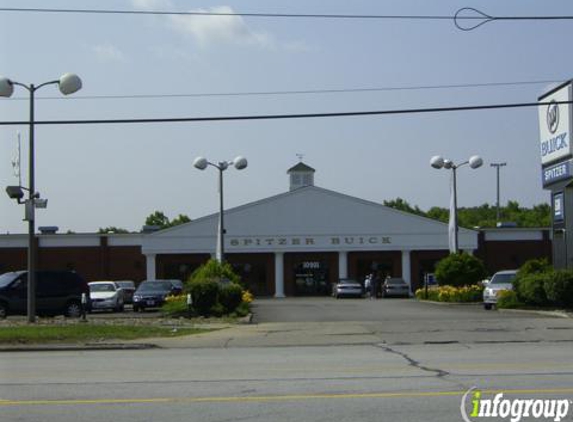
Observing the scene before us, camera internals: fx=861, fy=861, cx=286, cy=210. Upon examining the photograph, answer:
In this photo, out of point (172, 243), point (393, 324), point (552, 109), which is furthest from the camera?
point (172, 243)

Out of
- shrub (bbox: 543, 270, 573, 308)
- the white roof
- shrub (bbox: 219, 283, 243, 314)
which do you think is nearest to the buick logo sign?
shrub (bbox: 543, 270, 573, 308)

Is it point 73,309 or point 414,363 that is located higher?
point 73,309

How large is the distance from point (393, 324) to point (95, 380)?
13.1 meters

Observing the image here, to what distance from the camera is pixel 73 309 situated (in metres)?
31.1

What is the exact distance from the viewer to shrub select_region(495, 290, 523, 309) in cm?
3247

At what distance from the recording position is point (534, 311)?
97.9ft

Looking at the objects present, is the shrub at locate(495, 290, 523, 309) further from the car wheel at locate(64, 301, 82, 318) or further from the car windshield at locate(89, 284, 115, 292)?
the car windshield at locate(89, 284, 115, 292)

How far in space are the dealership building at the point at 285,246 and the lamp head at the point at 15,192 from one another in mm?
36566

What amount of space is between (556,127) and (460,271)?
36.2ft

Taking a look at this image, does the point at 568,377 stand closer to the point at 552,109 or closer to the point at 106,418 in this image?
the point at 106,418

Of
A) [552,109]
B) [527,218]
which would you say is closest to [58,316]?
[552,109]

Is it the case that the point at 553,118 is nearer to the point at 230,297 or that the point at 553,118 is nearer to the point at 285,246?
the point at 230,297

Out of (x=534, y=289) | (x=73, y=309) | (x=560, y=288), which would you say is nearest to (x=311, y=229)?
(x=534, y=289)

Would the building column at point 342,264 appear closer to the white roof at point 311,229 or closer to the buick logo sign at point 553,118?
the white roof at point 311,229
